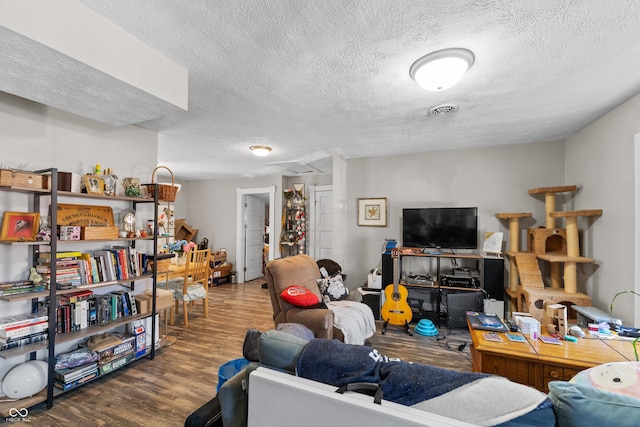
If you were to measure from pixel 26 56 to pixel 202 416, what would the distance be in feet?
6.42

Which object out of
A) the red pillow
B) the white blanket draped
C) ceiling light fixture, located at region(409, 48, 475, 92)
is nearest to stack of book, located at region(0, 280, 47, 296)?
the red pillow

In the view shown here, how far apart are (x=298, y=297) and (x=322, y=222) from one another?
3.28 meters

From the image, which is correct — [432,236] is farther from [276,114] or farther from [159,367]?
[159,367]

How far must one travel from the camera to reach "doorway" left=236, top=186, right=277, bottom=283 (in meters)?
6.05

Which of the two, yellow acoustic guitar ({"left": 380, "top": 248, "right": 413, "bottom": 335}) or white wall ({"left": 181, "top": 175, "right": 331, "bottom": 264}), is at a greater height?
white wall ({"left": 181, "top": 175, "right": 331, "bottom": 264})

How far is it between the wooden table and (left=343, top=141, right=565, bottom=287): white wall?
2.07m

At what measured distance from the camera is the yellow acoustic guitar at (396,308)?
136 inches

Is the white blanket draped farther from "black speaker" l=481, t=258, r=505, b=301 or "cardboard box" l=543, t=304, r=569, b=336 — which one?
"black speaker" l=481, t=258, r=505, b=301

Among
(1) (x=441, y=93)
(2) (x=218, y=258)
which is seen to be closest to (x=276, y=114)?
(1) (x=441, y=93)

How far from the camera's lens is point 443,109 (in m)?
2.57

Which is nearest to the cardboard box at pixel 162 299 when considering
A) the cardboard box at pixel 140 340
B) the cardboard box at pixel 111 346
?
the cardboard box at pixel 140 340

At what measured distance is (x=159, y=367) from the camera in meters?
2.60

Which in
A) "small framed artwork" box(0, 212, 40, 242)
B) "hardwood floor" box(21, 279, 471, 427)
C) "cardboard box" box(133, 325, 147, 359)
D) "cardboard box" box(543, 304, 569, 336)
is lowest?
"hardwood floor" box(21, 279, 471, 427)

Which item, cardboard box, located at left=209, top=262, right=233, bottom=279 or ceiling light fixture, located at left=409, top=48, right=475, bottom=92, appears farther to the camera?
cardboard box, located at left=209, top=262, right=233, bottom=279
